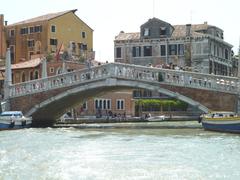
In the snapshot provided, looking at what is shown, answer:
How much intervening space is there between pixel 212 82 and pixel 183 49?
54.8 ft

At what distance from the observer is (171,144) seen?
14727 millimetres

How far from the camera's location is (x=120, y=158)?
1202 centimetres

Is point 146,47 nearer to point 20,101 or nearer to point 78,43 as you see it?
point 78,43

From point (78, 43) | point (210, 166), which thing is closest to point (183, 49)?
point (78, 43)

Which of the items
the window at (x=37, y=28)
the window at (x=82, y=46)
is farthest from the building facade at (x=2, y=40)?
the window at (x=82, y=46)

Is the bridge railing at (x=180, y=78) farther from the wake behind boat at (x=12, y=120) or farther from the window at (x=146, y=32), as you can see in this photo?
the window at (x=146, y=32)

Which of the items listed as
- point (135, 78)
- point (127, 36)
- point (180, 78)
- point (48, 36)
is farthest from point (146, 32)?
point (180, 78)

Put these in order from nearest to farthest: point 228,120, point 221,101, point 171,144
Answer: point 171,144
point 228,120
point 221,101

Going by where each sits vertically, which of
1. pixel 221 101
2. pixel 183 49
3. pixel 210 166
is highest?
pixel 183 49

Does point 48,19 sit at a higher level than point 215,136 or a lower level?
higher

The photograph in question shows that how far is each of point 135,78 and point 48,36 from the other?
15.4 m

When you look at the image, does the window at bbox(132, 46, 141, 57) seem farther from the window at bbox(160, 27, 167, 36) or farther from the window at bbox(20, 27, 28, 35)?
the window at bbox(20, 27, 28, 35)

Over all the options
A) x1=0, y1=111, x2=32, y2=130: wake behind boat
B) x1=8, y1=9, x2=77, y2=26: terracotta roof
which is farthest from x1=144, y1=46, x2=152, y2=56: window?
x1=0, y1=111, x2=32, y2=130: wake behind boat

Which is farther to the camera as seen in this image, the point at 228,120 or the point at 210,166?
the point at 228,120
